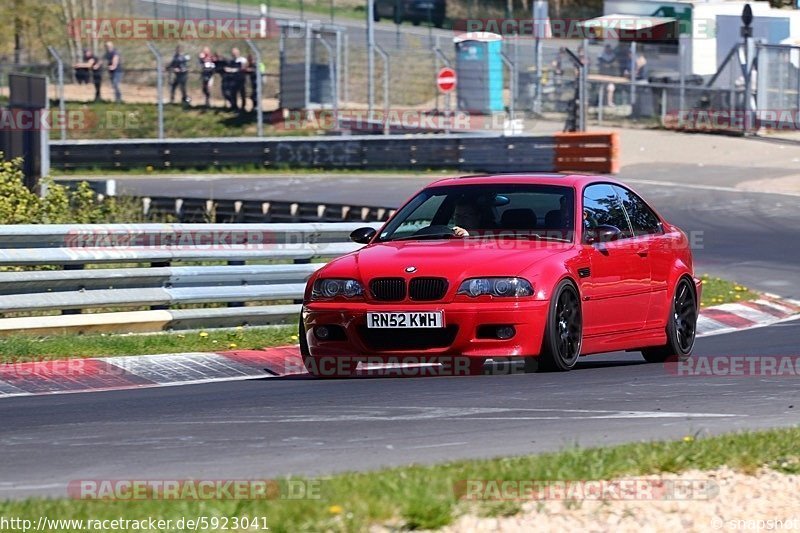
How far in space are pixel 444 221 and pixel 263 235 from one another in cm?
362

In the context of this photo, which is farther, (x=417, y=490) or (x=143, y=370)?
(x=143, y=370)

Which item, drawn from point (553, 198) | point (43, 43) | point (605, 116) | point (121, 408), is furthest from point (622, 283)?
point (43, 43)

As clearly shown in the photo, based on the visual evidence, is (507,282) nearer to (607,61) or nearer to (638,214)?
(638,214)

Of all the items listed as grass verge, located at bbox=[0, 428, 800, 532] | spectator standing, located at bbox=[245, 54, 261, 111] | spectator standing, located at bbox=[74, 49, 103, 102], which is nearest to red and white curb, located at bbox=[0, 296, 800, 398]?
grass verge, located at bbox=[0, 428, 800, 532]

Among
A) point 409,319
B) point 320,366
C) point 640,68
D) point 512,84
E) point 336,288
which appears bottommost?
point 320,366

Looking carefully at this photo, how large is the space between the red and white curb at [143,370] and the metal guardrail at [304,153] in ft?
65.8

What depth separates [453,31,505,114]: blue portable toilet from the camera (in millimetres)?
37500

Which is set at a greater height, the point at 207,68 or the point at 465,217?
the point at 207,68

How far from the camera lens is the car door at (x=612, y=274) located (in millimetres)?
10000

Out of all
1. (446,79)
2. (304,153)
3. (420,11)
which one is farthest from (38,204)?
(420,11)

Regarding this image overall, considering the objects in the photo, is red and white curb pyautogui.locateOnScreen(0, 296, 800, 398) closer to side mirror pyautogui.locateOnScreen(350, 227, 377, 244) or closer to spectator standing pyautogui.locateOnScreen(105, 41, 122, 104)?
side mirror pyautogui.locateOnScreen(350, 227, 377, 244)

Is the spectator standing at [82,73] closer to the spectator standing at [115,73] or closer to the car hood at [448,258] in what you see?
the spectator standing at [115,73]

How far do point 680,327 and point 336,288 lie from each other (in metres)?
2.99

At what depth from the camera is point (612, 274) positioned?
1024 centimetres
